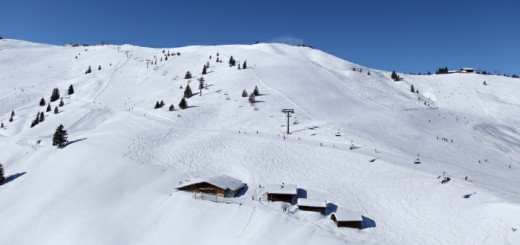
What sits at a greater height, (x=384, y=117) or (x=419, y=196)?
(x=384, y=117)

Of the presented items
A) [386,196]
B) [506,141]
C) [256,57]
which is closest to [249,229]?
[386,196]

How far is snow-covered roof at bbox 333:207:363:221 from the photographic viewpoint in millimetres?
35250

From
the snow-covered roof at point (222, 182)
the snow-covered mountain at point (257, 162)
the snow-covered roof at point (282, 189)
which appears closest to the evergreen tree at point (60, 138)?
the snow-covered mountain at point (257, 162)

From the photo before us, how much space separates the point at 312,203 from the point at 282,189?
3.80 metres

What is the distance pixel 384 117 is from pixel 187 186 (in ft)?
151

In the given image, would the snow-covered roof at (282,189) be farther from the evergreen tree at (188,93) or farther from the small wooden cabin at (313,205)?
the evergreen tree at (188,93)

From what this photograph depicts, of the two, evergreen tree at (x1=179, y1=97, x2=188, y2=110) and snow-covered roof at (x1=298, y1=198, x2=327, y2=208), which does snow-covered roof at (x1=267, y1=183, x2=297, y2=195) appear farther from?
evergreen tree at (x1=179, y1=97, x2=188, y2=110)

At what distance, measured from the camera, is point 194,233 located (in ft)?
115

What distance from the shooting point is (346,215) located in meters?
36.0

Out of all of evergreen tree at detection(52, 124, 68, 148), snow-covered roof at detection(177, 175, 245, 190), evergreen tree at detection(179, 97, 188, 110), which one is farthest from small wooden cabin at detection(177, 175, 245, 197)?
evergreen tree at detection(179, 97, 188, 110)

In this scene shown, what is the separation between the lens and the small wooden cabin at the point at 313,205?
37219mm

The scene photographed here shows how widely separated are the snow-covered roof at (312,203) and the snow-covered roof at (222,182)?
23.5ft

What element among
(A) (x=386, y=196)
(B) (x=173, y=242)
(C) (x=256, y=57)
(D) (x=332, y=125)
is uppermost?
(C) (x=256, y=57)

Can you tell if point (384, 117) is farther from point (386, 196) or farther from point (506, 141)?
point (386, 196)
